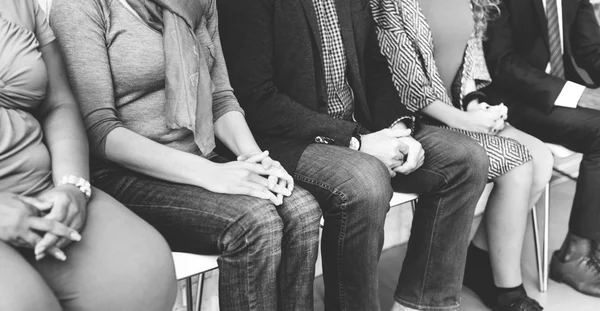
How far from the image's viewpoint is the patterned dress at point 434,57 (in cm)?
216

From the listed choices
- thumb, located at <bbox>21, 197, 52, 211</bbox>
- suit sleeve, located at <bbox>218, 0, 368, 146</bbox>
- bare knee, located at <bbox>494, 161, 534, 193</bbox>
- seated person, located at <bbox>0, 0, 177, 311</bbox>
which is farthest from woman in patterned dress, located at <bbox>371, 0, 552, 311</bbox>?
thumb, located at <bbox>21, 197, 52, 211</bbox>

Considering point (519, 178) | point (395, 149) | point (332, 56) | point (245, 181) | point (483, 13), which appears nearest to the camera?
point (245, 181)

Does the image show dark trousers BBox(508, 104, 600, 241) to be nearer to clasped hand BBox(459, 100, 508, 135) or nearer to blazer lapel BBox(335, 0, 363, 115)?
clasped hand BBox(459, 100, 508, 135)

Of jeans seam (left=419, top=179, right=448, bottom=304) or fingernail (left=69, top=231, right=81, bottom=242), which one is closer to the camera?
fingernail (left=69, top=231, right=81, bottom=242)

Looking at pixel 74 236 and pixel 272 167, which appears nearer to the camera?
pixel 74 236

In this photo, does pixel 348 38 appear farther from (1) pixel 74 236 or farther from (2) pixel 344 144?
(1) pixel 74 236

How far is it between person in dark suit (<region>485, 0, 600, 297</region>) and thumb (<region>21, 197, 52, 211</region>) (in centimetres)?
180

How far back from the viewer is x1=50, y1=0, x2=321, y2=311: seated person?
1456 mm

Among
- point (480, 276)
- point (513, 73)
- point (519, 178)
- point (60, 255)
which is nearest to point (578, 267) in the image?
point (480, 276)

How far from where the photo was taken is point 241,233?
1425 mm

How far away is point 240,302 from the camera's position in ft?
4.82

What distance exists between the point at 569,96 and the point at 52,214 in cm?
192

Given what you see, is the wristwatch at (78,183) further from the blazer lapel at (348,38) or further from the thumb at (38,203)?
the blazer lapel at (348,38)

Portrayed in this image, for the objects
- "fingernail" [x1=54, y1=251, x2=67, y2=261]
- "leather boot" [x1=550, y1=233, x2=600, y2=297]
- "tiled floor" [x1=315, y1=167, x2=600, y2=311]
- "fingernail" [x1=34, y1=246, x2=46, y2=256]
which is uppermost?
"fingernail" [x1=34, y1=246, x2=46, y2=256]
